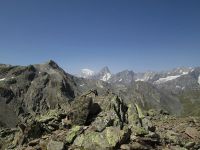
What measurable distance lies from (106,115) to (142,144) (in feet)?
26.9

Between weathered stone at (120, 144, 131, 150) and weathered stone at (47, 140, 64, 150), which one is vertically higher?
weathered stone at (47, 140, 64, 150)

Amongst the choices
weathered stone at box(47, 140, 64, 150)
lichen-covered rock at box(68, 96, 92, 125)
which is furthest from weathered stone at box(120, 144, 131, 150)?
lichen-covered rock at box(68, 96, 92, 125)

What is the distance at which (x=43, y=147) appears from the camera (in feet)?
101

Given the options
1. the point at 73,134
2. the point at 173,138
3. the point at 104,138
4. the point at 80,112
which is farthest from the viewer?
the point at 80,112

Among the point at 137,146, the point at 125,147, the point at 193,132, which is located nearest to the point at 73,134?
the point at 125,147

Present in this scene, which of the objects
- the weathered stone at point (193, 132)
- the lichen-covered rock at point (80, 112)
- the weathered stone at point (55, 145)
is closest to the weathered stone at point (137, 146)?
the weathered stone at point (55, 145)

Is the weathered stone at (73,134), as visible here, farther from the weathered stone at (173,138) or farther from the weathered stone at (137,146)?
the weathered stone at (173,138)

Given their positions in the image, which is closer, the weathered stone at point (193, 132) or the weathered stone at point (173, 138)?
the weathered stone at point (173, 138)

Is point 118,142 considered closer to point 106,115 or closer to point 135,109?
point 106,115

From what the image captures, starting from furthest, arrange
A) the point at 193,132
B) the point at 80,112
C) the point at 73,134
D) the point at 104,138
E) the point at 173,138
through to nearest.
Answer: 1. the point at 193,132
2. the point at 80,112
3. the point at 173,138
4. the point at 73,134
5. the point at 104,138

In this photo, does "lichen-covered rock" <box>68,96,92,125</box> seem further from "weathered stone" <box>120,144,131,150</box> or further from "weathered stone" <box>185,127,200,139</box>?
"weathered stone" <box>185,127,200,139</box>

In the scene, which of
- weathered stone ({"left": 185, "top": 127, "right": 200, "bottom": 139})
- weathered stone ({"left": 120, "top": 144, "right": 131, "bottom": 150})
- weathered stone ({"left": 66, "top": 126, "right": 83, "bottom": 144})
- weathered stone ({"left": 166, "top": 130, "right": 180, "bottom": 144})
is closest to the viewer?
weathered stone ({"left": 120, "top": 144, "right": 131, "bottom": 150})

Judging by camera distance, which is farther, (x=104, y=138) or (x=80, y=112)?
(x=80, y=112)

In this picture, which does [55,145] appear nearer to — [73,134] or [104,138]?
[73,134]
